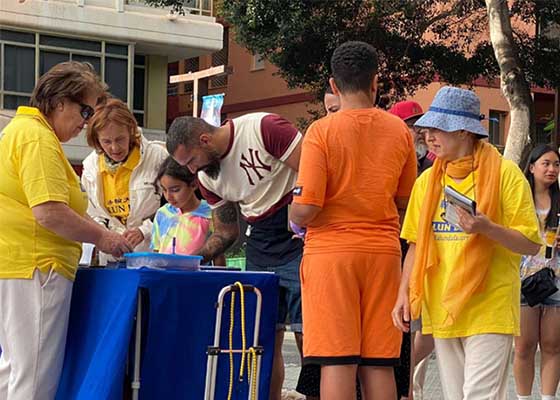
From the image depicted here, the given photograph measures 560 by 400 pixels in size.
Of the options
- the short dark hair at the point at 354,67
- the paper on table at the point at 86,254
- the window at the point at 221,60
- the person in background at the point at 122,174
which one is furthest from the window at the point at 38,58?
the short dark hair at the point at 354,67

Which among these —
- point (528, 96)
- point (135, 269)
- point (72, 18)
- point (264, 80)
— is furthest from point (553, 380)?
point (264, 80)

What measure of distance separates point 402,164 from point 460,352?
906mm

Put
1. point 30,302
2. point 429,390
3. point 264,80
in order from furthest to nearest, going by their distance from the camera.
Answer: point 264,80 → point 429,390 → point 30,302

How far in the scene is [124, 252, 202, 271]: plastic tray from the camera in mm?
4809

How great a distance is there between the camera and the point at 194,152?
5289 mm

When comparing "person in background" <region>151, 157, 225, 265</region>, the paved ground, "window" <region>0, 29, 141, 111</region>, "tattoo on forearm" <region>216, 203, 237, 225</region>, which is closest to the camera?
"tattoo on forearm" <region>216, 203, 237, 225</region>

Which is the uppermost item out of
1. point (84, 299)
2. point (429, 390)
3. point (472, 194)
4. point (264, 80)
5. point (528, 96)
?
point (264, 80)

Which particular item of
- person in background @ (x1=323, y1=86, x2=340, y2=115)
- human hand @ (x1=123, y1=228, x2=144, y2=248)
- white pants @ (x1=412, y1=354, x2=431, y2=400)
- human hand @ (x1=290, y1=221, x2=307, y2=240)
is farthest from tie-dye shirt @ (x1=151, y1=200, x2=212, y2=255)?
white pants @ (x1=412, y1=354, x2=431, y2=400)

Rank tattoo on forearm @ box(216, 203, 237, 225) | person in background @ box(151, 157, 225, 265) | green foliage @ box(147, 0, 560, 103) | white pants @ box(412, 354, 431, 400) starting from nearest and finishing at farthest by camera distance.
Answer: tattoo on forearm @ box(216, 203, 237, 225) → person in background @ box(151, 157, 225, 265) → white pants @ box(412, 354, 431, 400) → green foliage @ box(147, 0, 560, 103)

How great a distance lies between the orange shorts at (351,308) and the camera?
4473mm

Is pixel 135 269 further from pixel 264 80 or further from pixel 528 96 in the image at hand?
pixel 264 80

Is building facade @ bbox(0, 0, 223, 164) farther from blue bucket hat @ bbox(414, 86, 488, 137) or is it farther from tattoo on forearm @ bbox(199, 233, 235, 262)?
blue bucket hat @ bbox(414, 86, 488, 137)

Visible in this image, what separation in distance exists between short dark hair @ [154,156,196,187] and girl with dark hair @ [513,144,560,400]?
2402mm

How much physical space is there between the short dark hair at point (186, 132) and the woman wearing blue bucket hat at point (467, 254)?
129 centimetres
